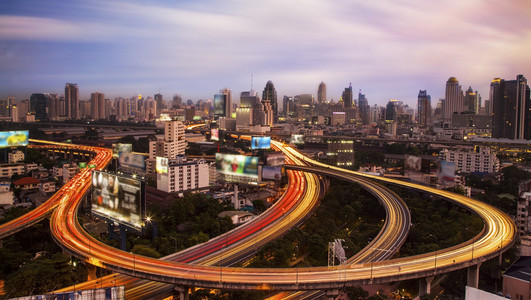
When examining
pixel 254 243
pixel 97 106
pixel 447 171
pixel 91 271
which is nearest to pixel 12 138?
pixel 91 271

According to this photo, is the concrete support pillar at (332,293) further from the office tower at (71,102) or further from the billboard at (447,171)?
the office tower at (71,102)

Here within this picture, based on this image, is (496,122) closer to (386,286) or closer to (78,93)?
(386,286)

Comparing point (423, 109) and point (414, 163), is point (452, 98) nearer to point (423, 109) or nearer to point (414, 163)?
point (423, 109)

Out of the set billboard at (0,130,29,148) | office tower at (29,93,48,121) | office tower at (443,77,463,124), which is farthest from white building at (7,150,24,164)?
office tower at (443,77,463,124)

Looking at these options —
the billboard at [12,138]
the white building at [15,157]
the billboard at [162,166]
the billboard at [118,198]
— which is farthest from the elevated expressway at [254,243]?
the white building at [15,157]

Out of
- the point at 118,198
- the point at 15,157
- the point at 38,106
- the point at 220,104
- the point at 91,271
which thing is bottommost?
the point at 91,271

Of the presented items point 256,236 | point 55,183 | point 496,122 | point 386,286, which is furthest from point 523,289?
point 496,122

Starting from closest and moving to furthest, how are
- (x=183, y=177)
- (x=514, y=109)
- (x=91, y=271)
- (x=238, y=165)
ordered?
(x=91, y=271) → (x=238, y=165) → (x=183, y=177) → (x=514, y=109)

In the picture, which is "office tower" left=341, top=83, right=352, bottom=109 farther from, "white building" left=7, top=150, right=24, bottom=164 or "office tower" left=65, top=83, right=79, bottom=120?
"white building" left=7, top=150, right=24, bottom=164
